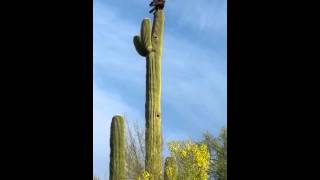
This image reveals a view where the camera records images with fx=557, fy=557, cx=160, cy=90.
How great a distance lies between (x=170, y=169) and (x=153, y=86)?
7.53 ft

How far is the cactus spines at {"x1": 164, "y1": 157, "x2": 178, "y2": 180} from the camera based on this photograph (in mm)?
9094

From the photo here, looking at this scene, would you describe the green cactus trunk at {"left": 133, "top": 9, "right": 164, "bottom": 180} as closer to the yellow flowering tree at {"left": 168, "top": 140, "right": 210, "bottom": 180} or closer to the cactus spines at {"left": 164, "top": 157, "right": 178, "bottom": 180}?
the cactus spines at {"left": 164, "top": 157, "right": 178, "bottom": 180}

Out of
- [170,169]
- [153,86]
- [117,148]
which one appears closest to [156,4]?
[153,86]

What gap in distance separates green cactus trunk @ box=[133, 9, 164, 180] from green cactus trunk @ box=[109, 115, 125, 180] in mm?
662

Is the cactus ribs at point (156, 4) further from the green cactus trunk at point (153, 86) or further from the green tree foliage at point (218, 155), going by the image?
the green tree foliage at point (218, 155)

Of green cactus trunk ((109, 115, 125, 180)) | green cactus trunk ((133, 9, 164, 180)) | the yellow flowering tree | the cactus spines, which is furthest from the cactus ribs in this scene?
the yellow flowering tree

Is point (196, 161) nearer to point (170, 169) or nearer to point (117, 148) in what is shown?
point (170, 169)

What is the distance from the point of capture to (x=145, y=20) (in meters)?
11.4

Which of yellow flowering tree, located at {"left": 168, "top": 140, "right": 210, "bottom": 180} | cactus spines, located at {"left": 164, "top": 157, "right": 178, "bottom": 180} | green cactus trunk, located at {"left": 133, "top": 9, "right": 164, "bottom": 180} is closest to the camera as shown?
yellow flowering tree, located at {"left": 168, "top": 140, "right": 210, "bottom": 180}

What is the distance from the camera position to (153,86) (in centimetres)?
1093
